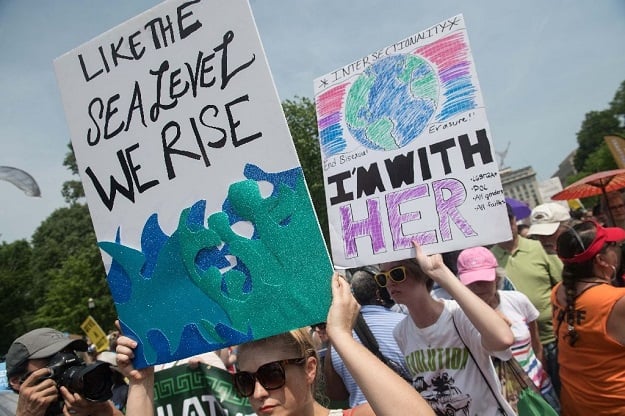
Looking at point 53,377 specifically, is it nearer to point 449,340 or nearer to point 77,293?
point 449,340

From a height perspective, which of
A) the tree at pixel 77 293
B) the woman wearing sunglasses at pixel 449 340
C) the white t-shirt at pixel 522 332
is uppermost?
the woman wearing sunglasses at pixel 449 340

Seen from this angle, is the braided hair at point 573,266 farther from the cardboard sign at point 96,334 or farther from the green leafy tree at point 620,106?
the green leafy tree at point 620,106

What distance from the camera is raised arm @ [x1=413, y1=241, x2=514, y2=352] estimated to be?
1.96 metres

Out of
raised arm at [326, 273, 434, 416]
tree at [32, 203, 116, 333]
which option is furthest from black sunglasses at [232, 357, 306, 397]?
tree at [32, 203, 116, 333]

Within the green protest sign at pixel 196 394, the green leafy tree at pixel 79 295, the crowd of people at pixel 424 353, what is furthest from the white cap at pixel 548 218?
the green leafy tree at pixel 79 295

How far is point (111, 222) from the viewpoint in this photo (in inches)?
76.5

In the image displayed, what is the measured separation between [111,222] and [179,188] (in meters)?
0.36

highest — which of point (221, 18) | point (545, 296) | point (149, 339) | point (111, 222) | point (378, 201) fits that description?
point (221, 18)

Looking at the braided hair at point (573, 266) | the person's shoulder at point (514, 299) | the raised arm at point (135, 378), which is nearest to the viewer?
the raised arm at point (135, 378)

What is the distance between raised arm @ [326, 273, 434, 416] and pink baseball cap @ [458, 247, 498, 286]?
1.66m

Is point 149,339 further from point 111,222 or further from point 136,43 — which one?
point 136,43

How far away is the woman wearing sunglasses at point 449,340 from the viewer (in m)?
2.01

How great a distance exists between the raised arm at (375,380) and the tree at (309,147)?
868 inches

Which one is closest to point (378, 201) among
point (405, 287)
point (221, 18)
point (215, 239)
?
point (405, 287)
